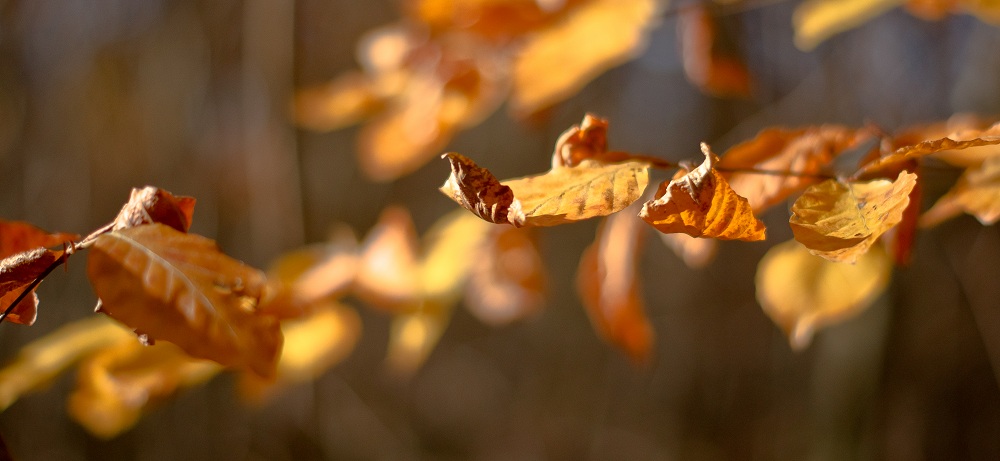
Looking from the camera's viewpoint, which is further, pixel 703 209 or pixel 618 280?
pixel 618 280

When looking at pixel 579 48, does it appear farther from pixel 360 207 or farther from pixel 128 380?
pixel 360 207

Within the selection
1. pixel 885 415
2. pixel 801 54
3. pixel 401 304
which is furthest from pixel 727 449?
pixel 401 304

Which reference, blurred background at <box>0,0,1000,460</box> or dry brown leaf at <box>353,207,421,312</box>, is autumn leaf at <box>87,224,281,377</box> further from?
blurred background at <box>0,0,1000,460</box>

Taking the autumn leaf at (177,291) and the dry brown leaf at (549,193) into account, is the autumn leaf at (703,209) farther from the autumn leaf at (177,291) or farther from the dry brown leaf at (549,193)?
the autumn leaf at (177,291)

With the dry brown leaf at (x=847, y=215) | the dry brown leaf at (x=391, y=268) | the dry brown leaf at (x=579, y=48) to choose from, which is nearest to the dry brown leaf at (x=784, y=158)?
the dry brown leaf at (x=847, y=215)

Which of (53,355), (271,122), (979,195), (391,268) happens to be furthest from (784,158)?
(271,122)

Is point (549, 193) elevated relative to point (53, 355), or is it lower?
elevated
